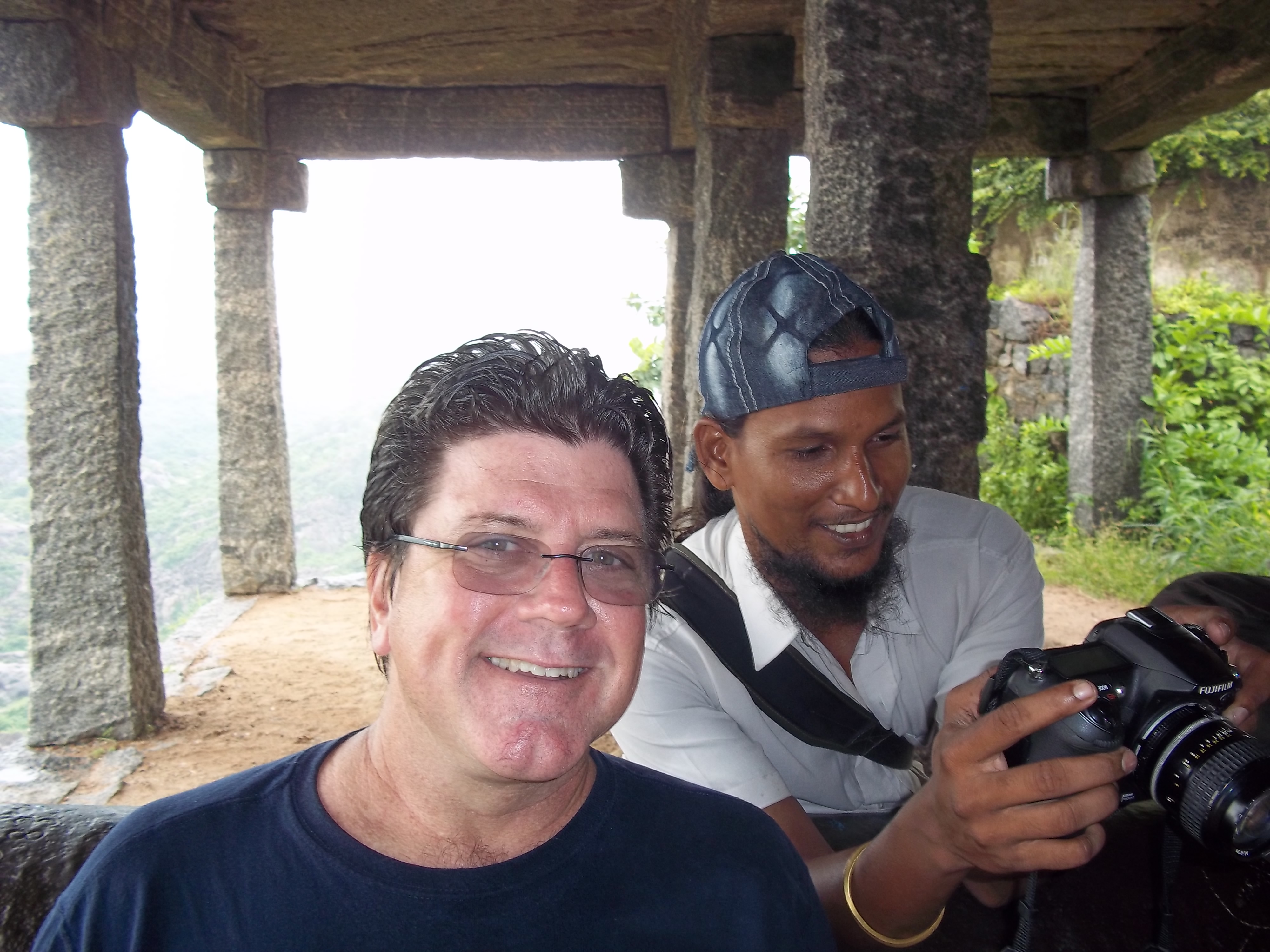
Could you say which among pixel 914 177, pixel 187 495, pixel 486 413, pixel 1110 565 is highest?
pixel 914 177

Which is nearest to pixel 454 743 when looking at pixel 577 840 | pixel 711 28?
pixel 577 840

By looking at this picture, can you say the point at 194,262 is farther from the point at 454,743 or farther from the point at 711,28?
the point at 454,743

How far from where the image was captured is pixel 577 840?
1.20m

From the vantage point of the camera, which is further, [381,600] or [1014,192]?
[1014,192]

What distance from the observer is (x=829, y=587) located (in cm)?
201

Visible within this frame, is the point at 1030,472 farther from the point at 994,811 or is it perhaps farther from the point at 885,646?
the point at 994,811

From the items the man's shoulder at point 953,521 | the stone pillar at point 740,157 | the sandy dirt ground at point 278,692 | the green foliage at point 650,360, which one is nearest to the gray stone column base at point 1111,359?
the sandy dirt ground at point 278,692

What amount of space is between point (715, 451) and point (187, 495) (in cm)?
2513

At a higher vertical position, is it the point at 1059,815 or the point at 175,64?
the point at 175,64

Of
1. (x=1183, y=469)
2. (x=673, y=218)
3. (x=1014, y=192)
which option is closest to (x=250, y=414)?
(x=673, y=218)

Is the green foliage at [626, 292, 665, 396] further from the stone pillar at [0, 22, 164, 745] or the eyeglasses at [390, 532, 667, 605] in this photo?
the eyeglasses at [390, 532, 667, 605]

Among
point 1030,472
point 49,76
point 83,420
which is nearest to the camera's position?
point 49,76

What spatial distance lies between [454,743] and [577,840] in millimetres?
201

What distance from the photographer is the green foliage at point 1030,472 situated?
9.50 metres
